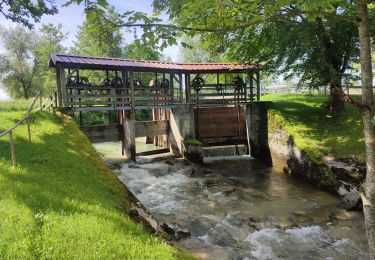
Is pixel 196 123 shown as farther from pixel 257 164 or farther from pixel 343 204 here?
pixel 343 204

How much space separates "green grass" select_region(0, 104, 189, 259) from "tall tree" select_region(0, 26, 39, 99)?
3563 centimetres

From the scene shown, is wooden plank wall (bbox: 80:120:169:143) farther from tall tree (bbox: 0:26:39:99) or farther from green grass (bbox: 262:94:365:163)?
A: tall tree (bbox: 0:26:39:99)

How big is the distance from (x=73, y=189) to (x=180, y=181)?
8.79 meters

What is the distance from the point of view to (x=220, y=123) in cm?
2062

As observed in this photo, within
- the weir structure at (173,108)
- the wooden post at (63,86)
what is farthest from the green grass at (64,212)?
the weir structure at (173,108)

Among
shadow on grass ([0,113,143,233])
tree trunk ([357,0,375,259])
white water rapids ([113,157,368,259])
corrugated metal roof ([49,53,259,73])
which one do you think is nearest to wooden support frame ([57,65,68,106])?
corrugated metal roof ([49,53,259,73])

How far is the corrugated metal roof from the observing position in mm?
14828

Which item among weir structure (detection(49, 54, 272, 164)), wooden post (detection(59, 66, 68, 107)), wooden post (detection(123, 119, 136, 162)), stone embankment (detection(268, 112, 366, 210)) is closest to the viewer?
stone embankment (detection(268, 112, 366, 210))

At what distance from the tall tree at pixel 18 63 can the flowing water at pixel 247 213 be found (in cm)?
3066

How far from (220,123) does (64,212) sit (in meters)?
16.3

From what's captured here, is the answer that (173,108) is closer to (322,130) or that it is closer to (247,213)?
(322,130)

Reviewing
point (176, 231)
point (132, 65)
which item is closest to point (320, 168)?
point (176, 231)

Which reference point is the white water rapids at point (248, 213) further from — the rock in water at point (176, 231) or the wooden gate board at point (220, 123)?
the wooden gate board at point (220, 123)

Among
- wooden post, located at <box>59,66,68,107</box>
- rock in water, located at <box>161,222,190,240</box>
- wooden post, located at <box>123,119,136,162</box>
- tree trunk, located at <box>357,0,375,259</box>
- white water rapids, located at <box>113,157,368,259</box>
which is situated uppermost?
wooden post, located at <box>59,66,68,107</box>
